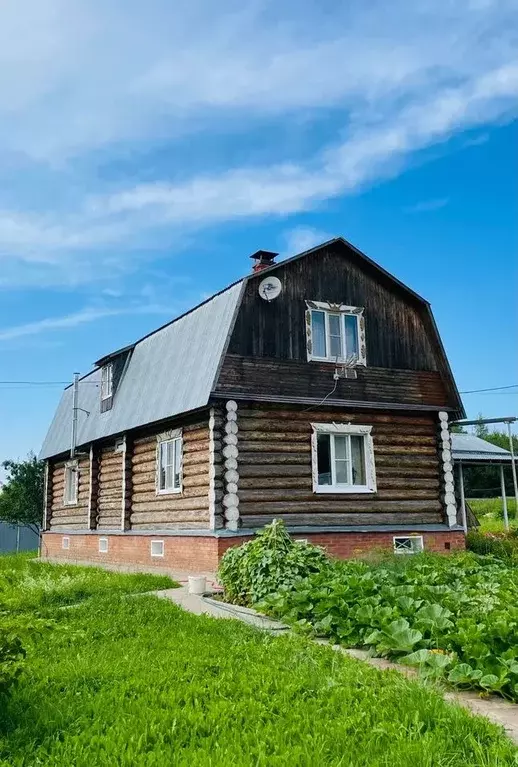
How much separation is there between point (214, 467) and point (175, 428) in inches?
104

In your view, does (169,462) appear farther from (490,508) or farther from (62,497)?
(490,508)

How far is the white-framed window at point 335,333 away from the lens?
662 inches

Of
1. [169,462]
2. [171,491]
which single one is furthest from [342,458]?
[169,462]

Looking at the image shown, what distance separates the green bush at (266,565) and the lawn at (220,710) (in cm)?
252

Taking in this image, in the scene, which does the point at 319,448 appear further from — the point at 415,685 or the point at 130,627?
the point at 415,685

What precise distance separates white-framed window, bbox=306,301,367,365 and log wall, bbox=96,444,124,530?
6.75 metres

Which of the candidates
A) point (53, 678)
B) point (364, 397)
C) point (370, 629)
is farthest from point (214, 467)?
point (53, 678)

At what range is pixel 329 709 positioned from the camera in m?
5.30

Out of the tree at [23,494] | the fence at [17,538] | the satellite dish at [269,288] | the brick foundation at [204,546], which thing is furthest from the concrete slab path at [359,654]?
the fence at [17,538]

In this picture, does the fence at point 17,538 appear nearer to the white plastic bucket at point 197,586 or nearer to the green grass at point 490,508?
the green grass at point 490,508

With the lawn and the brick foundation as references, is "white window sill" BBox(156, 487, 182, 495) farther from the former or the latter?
the lawn

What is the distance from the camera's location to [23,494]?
31.6 m

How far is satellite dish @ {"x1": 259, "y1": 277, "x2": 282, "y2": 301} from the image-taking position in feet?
52.9

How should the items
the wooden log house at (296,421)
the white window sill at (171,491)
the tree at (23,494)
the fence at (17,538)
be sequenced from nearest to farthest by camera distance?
the wooden log house at (296,421), the white window sill at (171,491), the tree at (23,494), the fence at (17,538)
